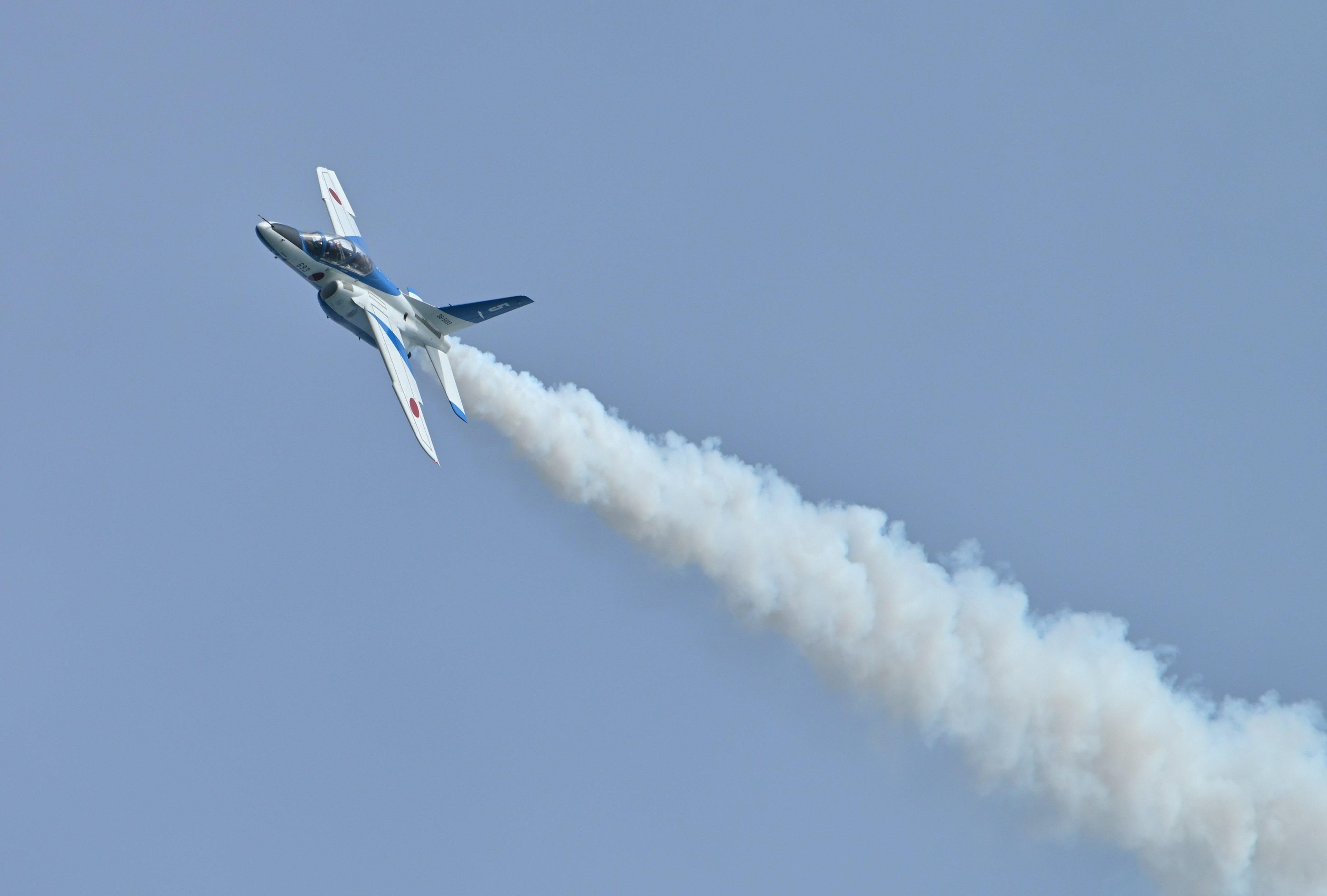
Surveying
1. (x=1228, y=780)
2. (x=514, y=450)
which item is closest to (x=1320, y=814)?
(x=1228, y=780)

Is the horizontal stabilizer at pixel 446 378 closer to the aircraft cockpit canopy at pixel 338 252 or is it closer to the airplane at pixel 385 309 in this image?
the airplane at pixel 385 309

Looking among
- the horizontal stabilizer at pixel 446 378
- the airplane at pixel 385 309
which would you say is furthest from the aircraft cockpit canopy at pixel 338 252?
the horizontal stabilizer at pixel 446 378

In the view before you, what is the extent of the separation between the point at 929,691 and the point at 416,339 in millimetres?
24344

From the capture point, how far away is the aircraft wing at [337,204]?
66938 millimetres

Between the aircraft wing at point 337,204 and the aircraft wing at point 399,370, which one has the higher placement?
the aircraft wing at point 337,204

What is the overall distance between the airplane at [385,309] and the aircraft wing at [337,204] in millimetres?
1719

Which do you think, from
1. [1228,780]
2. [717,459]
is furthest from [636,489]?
[1228,780]

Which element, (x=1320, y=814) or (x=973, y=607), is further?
(x=973, y=607)

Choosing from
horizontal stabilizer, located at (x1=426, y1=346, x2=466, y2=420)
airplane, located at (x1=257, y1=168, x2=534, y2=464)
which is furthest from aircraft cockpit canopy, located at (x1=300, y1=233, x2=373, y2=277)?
horizontal stabilizer, located at (x1=426, y1=346, x2=466, y2=420)

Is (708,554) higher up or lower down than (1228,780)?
lower down

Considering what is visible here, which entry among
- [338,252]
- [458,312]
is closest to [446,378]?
[458,312]

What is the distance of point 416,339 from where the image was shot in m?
63.9

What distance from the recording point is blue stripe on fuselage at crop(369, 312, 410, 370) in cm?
6206

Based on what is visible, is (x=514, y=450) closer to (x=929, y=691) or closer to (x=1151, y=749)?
(x=929, y=691)
